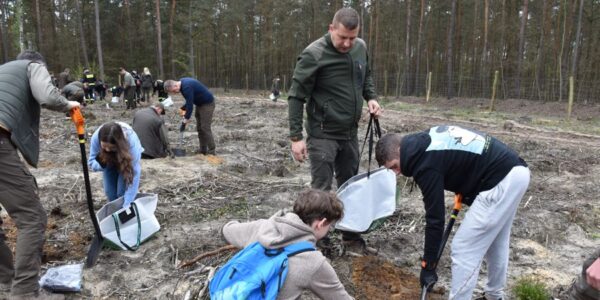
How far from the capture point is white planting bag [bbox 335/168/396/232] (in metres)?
3.43

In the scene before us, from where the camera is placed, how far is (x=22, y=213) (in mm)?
2934

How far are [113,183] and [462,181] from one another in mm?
3182

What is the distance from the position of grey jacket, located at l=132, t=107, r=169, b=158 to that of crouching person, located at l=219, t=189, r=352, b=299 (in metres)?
4.93

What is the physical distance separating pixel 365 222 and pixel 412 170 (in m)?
1.14

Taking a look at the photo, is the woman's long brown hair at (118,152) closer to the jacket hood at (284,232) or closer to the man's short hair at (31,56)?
the man's short hair at (31,56)

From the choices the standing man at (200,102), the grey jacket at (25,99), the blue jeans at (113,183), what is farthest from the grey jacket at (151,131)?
the grey jacket at (25,99)

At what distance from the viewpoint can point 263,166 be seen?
24.0 ft

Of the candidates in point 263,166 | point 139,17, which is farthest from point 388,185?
point 139,17

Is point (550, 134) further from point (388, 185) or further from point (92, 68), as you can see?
point (92, 68)

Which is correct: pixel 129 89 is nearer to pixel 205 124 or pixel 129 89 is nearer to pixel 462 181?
pixel 205 124

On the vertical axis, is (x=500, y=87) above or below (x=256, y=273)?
above

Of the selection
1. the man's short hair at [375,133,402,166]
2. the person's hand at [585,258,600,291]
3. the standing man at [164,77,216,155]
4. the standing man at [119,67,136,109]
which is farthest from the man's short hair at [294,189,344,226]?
the standing man at [119,67,136,109]

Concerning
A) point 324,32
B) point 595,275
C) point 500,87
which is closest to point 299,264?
point 595,275

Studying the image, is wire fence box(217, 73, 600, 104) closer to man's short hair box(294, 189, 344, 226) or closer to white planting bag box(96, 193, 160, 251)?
white planting bag box(96, 193, 160, 251)
